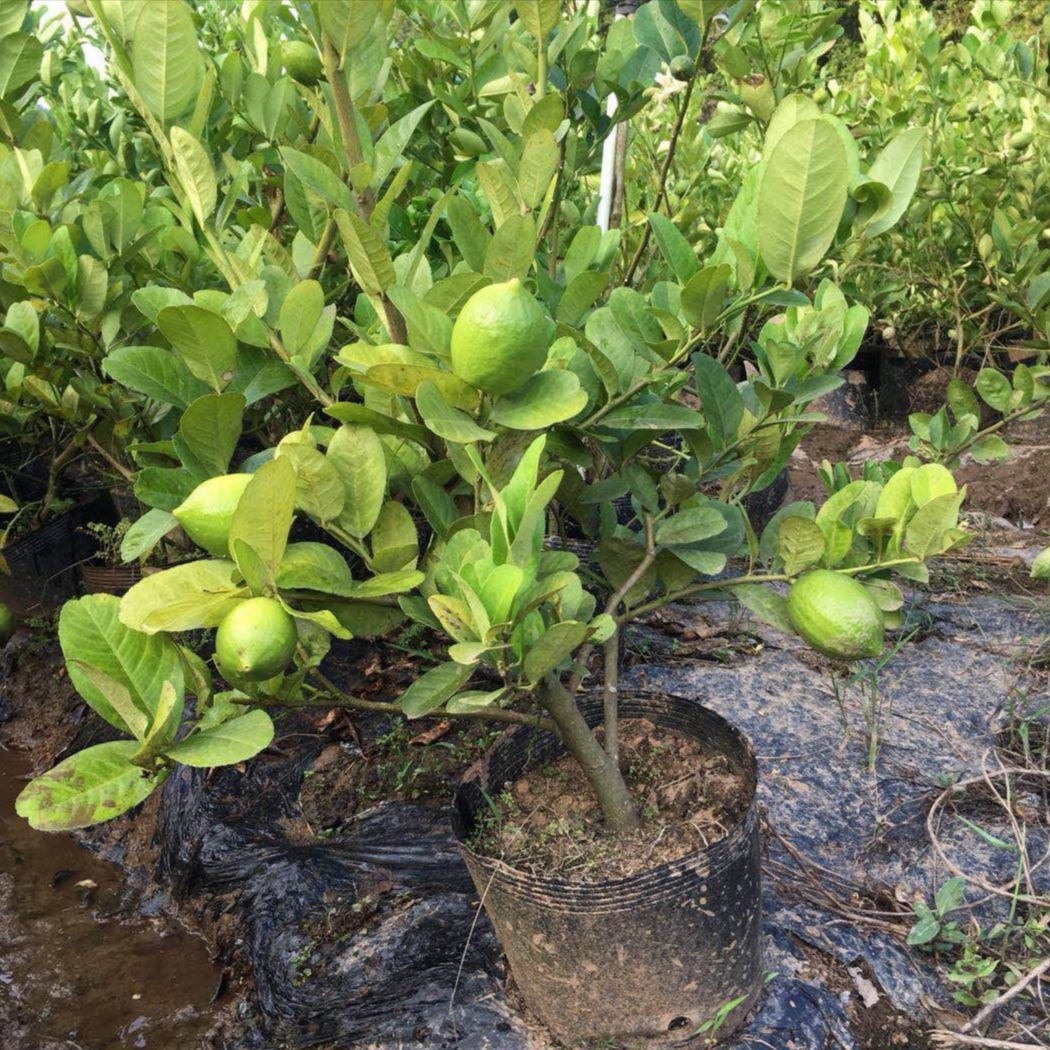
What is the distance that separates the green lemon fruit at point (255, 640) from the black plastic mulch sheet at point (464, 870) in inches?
33.6

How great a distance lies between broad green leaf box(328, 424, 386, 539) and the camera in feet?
3.23

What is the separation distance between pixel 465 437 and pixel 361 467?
0.54 ft

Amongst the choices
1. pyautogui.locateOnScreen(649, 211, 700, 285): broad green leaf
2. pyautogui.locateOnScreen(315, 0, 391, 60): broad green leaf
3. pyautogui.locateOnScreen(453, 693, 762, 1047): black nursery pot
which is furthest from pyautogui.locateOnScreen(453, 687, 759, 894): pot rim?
pyautogui.locateOnScreen(315, 0, 391, 60): broad green leaf

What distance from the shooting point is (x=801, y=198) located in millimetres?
901

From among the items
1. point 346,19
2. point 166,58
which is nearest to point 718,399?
point 346,19

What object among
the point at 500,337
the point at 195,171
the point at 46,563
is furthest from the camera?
the point at 46,563

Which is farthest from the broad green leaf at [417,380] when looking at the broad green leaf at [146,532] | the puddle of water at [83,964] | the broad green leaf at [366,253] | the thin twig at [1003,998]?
the puddle of water at [83,964]

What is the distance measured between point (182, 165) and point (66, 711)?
86.4 inches

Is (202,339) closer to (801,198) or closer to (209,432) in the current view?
(209,432)

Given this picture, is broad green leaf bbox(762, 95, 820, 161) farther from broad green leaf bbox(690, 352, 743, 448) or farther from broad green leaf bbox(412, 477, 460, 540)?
broad green leaf bbox(412, 477, 460, 540)

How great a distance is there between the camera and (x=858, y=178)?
100 cm

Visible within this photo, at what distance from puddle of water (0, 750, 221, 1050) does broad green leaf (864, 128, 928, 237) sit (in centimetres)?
166

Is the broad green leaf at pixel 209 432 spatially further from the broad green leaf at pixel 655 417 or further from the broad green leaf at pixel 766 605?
the broad green leaf at pixel 766 605

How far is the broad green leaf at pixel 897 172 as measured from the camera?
985mm
